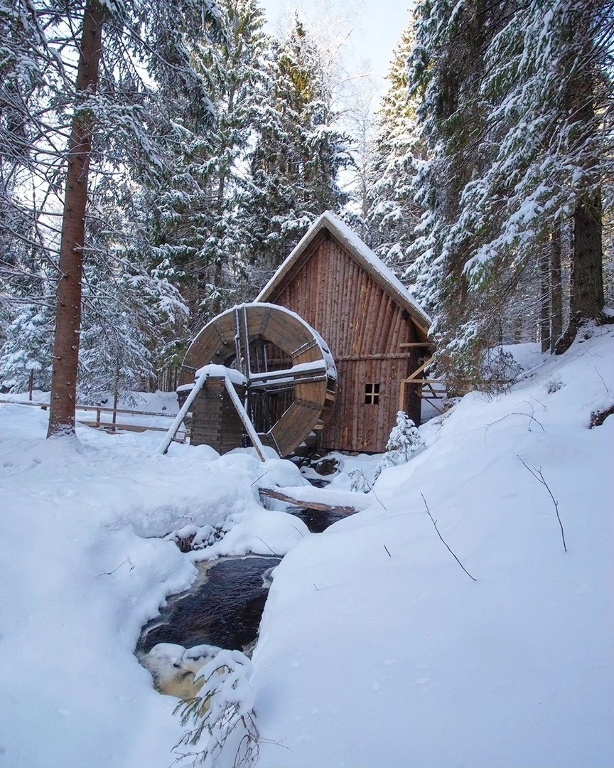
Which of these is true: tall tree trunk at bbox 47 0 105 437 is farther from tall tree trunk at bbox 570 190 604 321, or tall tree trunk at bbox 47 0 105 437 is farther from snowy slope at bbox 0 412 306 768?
tall tree trunk at bbox 570 190 604 321

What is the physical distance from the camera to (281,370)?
952cm

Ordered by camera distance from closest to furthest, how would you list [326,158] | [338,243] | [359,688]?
[359,688] < [338,243] < [326,158]

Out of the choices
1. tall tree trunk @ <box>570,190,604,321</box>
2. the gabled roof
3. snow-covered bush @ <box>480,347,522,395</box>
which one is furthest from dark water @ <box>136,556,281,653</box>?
→ the gabled roof

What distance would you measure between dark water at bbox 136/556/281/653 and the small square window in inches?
230

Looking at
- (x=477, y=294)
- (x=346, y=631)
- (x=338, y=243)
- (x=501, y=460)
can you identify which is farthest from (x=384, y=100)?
(x=346, y=631)

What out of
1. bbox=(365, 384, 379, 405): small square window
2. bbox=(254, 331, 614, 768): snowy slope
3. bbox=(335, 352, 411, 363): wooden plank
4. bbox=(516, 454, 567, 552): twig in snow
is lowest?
A: bbox=(254, 331, 614, 768): snowy slope

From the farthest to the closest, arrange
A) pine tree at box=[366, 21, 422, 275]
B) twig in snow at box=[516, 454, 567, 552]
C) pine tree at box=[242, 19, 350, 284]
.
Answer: pine tree at box=[366, 21, 422, 275] < pine tree at box=[242, 19, 350, 284] < twig in snow at box=[516, 454, 567, 552]

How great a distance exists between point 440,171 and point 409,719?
30.0 ft

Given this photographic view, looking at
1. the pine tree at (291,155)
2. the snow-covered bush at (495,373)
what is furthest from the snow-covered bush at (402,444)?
the pine tree at (291,155)

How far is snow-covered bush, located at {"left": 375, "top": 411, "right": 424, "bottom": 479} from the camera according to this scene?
6688mm

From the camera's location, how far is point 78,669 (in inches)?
87.9

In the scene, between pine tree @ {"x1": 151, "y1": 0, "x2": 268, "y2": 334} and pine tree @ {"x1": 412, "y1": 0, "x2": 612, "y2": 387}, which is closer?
pine tree @ {"x1": 412, "y1": 0, "x2": 612, "y2": 387}

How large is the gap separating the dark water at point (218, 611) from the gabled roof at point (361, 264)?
628 centimetres

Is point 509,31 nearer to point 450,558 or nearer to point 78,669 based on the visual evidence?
point 450,558
